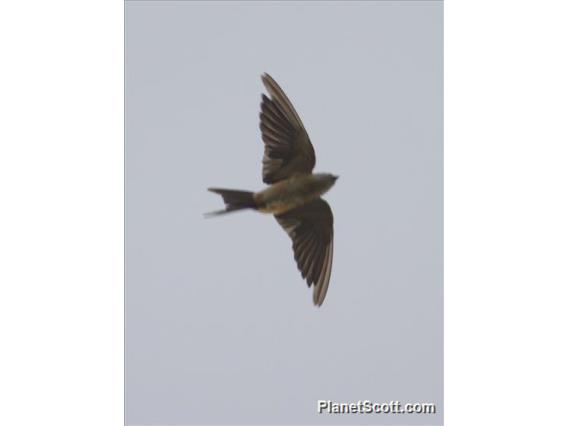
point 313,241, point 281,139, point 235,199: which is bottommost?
point 313,241

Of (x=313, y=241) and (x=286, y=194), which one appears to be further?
(x=313, y=241)

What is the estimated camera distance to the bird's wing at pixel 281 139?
17.9 feet

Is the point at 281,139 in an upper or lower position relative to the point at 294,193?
upper

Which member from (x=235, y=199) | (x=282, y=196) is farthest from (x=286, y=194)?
(x=235, y=199)

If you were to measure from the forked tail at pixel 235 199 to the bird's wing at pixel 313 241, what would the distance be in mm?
389

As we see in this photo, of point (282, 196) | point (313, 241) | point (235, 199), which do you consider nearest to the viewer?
point (235, 199)

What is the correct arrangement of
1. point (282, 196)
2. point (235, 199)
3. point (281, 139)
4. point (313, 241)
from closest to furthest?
1. point (235, 199)
2. point (282, 196)
3. point (281, 139)
4. point (313, 241)

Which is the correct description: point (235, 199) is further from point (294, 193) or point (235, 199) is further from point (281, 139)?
point (281, 139)

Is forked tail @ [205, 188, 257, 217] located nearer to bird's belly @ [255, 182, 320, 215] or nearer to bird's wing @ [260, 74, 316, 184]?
bird's belly @ [255, 182, 320, 215]

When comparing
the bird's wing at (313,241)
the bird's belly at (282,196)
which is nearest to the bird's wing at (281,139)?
the bird's belly at (282,196)

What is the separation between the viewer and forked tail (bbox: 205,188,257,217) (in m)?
5.15

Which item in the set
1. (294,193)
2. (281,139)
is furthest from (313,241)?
(281,139)

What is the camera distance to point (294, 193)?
17.6ft

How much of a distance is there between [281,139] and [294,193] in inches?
14.5
